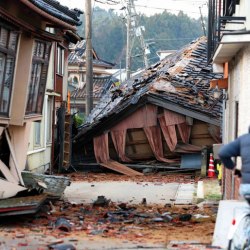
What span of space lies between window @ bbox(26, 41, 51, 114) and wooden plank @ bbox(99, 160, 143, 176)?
10.7 m

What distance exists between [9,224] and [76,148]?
1647cm

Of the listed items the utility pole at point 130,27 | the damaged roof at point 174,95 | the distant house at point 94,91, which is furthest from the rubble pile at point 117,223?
the distant house at point 94,91

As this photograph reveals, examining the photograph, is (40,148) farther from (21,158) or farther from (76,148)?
(21,158)

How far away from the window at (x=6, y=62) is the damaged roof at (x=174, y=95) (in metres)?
13.1

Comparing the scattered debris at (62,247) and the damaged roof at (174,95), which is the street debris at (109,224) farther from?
the damaged roof at (174,95)

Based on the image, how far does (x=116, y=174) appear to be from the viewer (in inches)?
1099

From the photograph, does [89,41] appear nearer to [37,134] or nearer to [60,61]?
[60,61]

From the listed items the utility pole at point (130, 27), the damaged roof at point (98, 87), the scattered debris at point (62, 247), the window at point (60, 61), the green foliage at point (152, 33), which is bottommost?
the scattered debris at point (62, 247)

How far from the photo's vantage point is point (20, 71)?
15391 millimetres

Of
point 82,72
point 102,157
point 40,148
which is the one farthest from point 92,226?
point 82,72

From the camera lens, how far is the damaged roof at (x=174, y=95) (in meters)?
27.1

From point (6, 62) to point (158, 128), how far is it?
14207 millimetres

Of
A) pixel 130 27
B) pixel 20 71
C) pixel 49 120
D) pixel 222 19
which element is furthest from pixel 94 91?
pixel 222 19

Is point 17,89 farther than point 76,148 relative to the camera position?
No
